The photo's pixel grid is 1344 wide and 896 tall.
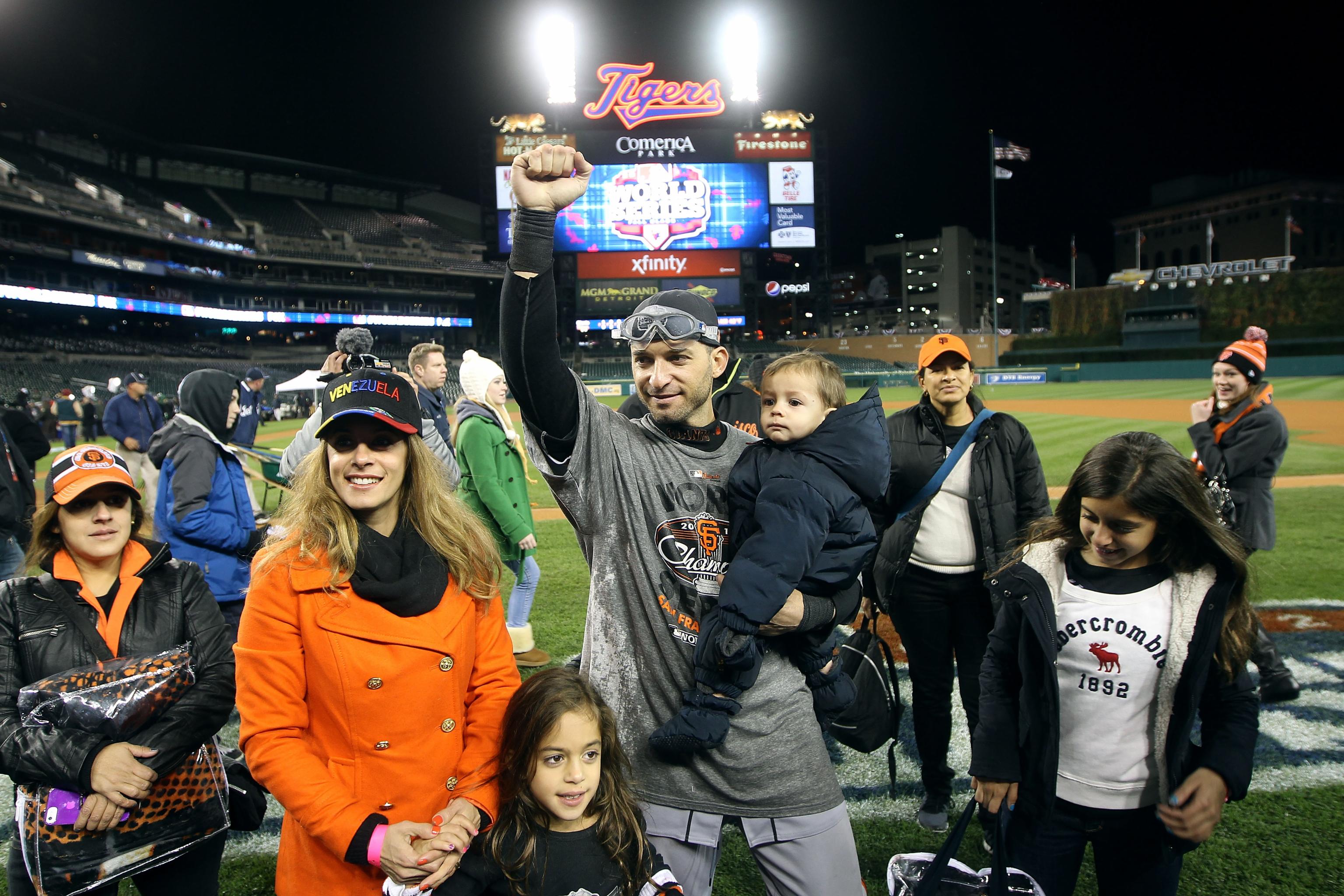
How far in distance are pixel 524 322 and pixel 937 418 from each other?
2.58 metres

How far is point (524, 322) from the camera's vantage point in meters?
1.76

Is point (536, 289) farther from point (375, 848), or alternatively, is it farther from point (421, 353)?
point (421, 353)

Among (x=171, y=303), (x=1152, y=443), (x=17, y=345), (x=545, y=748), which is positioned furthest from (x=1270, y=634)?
(x=171, y=303)

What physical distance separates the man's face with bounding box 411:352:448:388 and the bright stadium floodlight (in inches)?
2094

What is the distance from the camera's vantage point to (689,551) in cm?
202

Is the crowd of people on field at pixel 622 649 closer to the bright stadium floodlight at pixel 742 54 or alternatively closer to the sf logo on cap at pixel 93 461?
the sf logo on cap at pixel 93 461

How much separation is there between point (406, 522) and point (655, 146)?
5280cm

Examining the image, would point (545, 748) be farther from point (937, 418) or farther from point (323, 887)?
point (937, 418)

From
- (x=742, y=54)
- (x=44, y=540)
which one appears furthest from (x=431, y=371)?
(x=742, y=54)

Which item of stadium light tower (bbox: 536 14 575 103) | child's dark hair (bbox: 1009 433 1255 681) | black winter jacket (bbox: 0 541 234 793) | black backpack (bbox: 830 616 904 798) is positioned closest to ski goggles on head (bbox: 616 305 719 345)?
black backpack (bbox: 830 616 904 798)

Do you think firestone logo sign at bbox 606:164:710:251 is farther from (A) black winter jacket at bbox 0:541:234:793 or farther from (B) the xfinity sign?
(A) black winter jacket at bbox 0:541:234:793

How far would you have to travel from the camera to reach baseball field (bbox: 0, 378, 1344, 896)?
3014 mm

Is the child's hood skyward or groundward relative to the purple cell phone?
skyward

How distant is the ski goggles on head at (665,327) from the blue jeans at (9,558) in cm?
542
